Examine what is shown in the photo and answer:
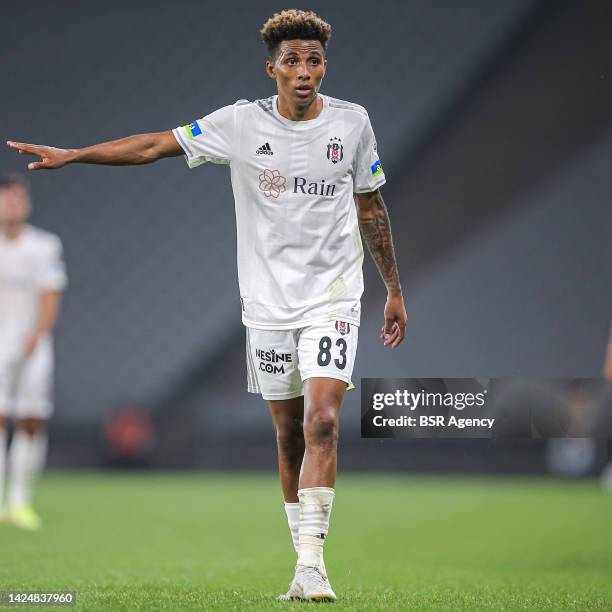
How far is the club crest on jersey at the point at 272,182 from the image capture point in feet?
14.4

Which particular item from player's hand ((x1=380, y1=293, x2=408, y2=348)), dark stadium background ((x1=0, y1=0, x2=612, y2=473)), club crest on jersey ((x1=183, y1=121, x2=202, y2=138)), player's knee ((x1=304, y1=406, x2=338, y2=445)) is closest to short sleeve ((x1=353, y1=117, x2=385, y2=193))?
player's hand ((x1=380, y1=293, x2=408, y2=348))

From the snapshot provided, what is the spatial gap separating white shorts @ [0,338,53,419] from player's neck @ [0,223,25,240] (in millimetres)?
825

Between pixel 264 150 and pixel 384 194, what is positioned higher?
pixel 384 194

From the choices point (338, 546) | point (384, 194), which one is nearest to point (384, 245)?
point (338, 546)

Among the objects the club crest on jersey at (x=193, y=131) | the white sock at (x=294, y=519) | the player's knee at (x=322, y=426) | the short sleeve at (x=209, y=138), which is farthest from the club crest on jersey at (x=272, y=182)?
the white sock at (x=294, y=519)

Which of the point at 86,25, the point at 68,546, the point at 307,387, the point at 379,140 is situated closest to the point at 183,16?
the point at 86,25

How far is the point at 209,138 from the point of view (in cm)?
444

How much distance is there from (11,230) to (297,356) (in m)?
5.07

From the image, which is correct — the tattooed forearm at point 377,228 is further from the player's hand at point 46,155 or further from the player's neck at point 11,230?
the player's neck at point 11,230

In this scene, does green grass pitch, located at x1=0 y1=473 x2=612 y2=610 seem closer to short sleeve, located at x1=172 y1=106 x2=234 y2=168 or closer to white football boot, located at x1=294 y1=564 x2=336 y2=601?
white football boot, located at x1=294 y1=564 x2=336 y2=601

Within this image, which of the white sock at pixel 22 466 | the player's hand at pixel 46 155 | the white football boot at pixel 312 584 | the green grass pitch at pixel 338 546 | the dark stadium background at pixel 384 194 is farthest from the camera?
the dark stadium background at pixel 384 194

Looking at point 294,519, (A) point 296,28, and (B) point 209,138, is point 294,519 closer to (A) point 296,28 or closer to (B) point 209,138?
(B) point 209,138

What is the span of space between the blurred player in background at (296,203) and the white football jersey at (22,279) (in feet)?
15.1

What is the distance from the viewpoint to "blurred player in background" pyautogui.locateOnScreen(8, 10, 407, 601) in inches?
170
